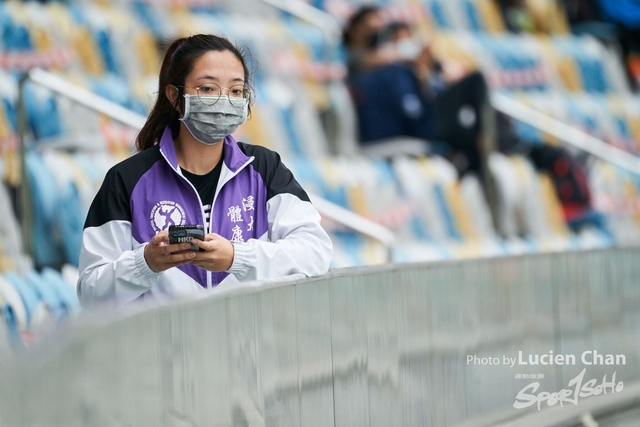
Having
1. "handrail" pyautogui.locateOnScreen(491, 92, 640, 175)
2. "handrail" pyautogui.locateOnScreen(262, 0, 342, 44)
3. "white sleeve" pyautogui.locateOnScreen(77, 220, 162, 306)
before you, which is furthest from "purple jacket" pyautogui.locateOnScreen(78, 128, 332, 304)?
"handrail" pyautogui.locateOnScreen(491, 92, 640, 175)

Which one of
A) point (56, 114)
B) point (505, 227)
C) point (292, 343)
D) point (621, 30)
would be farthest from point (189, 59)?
point (621, 30)

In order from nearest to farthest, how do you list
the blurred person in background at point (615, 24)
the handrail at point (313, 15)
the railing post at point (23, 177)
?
1. the railing post at point (23, 177)
2. the handrail at point (313, 15)
3. the blurred person in background at point (615, 24)

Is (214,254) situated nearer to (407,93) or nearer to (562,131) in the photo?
(407,93)

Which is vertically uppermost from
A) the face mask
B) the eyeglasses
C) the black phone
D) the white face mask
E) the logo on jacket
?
the white face mask

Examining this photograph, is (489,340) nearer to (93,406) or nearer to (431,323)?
(431,323)

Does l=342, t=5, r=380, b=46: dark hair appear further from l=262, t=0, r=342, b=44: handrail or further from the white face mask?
the white face mask

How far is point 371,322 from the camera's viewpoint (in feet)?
13.5

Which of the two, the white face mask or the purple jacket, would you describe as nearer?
the purple jacket

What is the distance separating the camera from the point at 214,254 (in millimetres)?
3266

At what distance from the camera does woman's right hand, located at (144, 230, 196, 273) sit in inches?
125

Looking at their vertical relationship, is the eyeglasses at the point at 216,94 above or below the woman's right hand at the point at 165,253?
above

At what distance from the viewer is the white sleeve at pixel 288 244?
3441 mm

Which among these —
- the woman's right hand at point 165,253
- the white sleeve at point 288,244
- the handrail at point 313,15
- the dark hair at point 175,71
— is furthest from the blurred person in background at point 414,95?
the woman's right hand at point 165,253

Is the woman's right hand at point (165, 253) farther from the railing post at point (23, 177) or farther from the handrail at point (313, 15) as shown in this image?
the handrail at point (313, 15)
